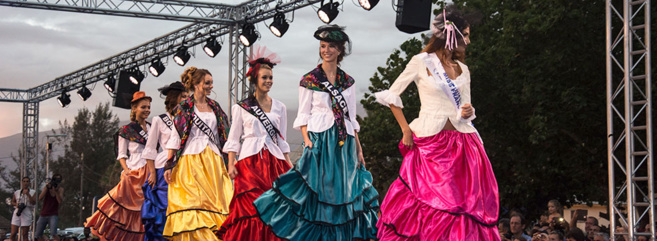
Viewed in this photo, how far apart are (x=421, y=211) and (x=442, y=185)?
0.20m

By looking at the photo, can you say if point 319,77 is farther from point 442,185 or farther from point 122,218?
point 122,218

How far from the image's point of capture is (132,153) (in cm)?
891

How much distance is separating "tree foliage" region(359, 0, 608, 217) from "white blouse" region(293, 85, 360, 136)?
10.5 meters

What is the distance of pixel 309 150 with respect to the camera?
581 centimetres

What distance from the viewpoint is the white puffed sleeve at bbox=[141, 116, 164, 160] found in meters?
7.80

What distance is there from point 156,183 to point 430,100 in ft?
12.3

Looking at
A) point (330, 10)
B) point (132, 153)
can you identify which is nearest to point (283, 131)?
point (132, 153)

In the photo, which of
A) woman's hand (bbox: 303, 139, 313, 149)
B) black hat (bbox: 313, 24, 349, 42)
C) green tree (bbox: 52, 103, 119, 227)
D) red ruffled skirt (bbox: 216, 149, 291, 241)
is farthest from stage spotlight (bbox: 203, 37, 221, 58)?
green tree (bbox: 52, 103, 119, 227)

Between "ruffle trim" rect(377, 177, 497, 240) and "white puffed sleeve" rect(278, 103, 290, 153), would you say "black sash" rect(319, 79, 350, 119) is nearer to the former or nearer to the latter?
"white puffed sleeve" rect(278, 103, 290, 153)

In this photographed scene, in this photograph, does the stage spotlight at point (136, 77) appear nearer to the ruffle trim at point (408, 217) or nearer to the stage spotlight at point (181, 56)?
the stage spotlight at point (181, 56)

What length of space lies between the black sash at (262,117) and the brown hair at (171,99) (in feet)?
5.75

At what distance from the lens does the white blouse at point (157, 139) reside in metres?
7.79

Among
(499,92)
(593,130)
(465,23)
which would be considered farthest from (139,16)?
(465,23)

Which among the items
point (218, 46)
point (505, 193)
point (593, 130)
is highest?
point (218, 46)
